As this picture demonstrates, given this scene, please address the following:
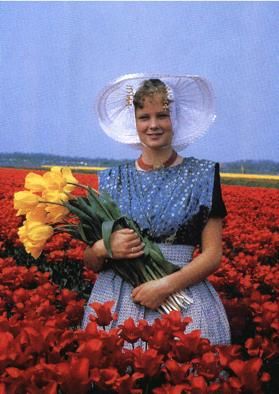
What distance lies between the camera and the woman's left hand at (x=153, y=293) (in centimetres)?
200

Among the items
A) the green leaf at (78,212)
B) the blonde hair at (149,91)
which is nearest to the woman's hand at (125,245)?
the green leaf at (78,212)

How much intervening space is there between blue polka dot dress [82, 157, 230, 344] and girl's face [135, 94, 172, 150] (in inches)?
4.7

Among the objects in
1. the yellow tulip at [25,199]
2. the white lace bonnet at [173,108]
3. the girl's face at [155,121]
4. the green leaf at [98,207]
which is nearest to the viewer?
the yellow tulip at [25,199]

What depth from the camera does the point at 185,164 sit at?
2.25 metres

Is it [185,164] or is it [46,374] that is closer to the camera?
[46,374]

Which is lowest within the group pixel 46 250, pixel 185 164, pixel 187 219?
pixel 46 250

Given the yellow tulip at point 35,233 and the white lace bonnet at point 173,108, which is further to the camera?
the white lace bonnet at point 173,108

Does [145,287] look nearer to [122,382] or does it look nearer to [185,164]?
[185,164]

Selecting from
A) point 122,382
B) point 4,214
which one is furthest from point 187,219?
point 4,214

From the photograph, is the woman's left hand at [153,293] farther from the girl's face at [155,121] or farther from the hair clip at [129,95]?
the hair clip at [129,95]

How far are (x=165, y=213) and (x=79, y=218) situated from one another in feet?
0.96

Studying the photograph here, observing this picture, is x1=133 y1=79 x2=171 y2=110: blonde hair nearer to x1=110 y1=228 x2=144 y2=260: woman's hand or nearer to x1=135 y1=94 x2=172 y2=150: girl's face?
x1=135 y1=94 x2=172 y2=150: girl's face

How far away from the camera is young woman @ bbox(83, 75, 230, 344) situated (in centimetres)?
207

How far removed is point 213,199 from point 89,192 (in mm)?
426
